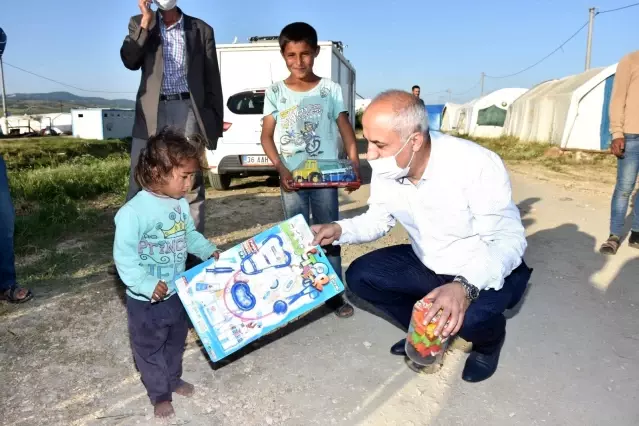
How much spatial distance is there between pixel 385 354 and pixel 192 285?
1.22 metres

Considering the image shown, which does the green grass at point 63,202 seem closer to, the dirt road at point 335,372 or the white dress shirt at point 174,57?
the dirt road at point 335,372

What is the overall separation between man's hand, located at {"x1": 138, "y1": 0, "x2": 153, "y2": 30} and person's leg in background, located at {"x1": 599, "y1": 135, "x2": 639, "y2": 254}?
4.27 meters

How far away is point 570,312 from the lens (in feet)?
11.8

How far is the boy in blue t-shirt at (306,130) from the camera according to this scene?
3.37 metres

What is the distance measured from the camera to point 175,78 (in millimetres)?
3686

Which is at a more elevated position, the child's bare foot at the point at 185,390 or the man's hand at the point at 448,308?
the man's hand at the point at 448,308

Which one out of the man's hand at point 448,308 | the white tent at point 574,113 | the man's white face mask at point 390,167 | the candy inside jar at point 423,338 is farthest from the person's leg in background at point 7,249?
the white tent at point 574,113

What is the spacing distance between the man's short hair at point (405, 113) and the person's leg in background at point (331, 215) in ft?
3.53

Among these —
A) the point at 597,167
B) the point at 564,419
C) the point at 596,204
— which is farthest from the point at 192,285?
the point at 597,167

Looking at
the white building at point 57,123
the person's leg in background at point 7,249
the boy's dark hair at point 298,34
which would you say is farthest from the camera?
the white building at point 57,123

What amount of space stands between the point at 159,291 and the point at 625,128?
448 centimetres

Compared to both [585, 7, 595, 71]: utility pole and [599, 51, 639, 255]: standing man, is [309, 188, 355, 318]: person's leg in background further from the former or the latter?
[585, 7, 595, 71]: utility pole

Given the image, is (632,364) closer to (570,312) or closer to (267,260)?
(570,312)

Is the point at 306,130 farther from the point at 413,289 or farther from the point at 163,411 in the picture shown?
the point at 163,411
